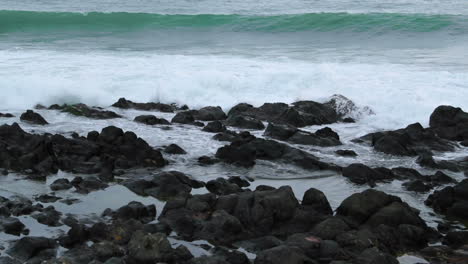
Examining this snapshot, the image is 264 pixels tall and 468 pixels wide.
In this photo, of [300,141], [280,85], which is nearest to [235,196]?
[300,141]

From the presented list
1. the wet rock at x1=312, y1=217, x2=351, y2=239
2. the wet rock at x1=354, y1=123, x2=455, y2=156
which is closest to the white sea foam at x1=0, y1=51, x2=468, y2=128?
the wet rock at x1=354, y1=123, x2=455, y2=156

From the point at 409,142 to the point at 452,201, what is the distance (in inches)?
150

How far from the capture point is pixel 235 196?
10.4 metres

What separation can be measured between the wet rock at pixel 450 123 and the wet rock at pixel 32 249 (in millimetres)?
9377

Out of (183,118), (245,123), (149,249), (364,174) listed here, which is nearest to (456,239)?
(364,174)

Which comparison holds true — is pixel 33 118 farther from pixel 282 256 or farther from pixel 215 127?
pixel 282 256

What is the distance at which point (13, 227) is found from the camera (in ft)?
31.9

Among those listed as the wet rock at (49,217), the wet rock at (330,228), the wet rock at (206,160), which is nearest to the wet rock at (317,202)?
the wet rock at (330,228)

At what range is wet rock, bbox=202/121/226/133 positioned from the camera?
1562 cm

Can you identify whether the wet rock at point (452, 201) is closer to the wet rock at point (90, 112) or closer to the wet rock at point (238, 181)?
the wet rock at point (238, 181)

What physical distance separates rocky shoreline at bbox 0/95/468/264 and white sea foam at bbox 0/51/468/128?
3.19 metres

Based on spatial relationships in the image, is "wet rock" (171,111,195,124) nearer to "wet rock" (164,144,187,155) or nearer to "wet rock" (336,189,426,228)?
"wet rock" (164,144,187,155)

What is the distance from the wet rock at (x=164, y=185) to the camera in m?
11.5

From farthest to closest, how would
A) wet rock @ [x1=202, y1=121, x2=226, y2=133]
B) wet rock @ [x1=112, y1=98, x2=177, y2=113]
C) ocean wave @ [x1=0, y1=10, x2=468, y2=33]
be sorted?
ocean wave @ [x1=0, y1=10, x2=468, y2=33] → wet rock @ [x1=112, y1=98, x2=177, y2=113] → wet rock @ [x1=202, y1=121, x2=226, y2=133]
